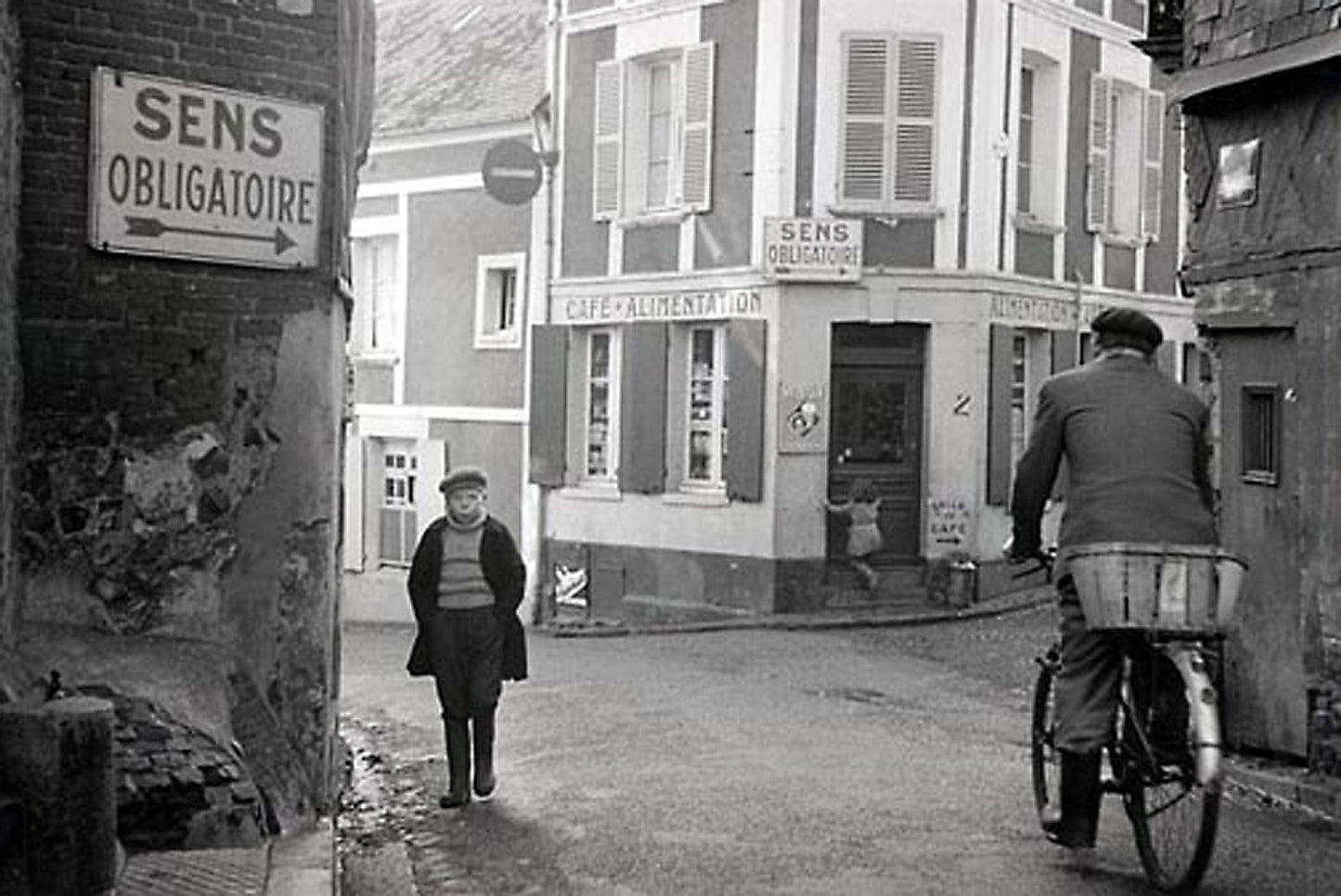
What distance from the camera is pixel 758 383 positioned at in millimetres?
20359

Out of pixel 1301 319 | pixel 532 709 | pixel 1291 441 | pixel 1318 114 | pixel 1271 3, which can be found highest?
pixel 1271 3

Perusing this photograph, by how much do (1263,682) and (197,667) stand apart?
5.30 m

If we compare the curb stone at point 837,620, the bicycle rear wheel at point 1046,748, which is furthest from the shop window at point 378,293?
the bicycle rear wheel at point 1046,748

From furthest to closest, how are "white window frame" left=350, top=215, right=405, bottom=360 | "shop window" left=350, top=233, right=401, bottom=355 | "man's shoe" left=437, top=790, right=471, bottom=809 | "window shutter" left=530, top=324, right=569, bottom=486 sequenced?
"shop window" left=350, top=233, right=401, bottom=355 → "white window frame" left=350, top=215, right=405, bottom=360 → "window shutter" left=530, top=324, right=569, bottom=486 → "man's shoe" left=437, top=790, right=471, bottom=809

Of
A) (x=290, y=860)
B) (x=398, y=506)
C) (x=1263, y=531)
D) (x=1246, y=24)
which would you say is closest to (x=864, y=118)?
(x=398, y=506)

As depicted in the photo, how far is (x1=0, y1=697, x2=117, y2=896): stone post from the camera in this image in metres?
5.80

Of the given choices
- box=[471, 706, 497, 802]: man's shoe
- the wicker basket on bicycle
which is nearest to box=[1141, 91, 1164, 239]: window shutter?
box=[471, 706, 497, 802]: man's shoe

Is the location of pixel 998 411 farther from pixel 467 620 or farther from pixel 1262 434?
pixel 467 620

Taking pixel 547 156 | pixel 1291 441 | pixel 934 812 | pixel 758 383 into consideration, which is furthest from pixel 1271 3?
pixel 547 156

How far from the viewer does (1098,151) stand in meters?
23.0

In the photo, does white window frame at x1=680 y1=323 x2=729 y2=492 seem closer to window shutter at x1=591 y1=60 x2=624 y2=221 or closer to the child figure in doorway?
the child figure in doorway

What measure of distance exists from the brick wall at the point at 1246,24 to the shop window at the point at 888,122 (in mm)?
10137

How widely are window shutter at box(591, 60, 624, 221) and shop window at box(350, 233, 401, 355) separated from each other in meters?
4.90

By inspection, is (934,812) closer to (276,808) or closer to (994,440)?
(276,808)
